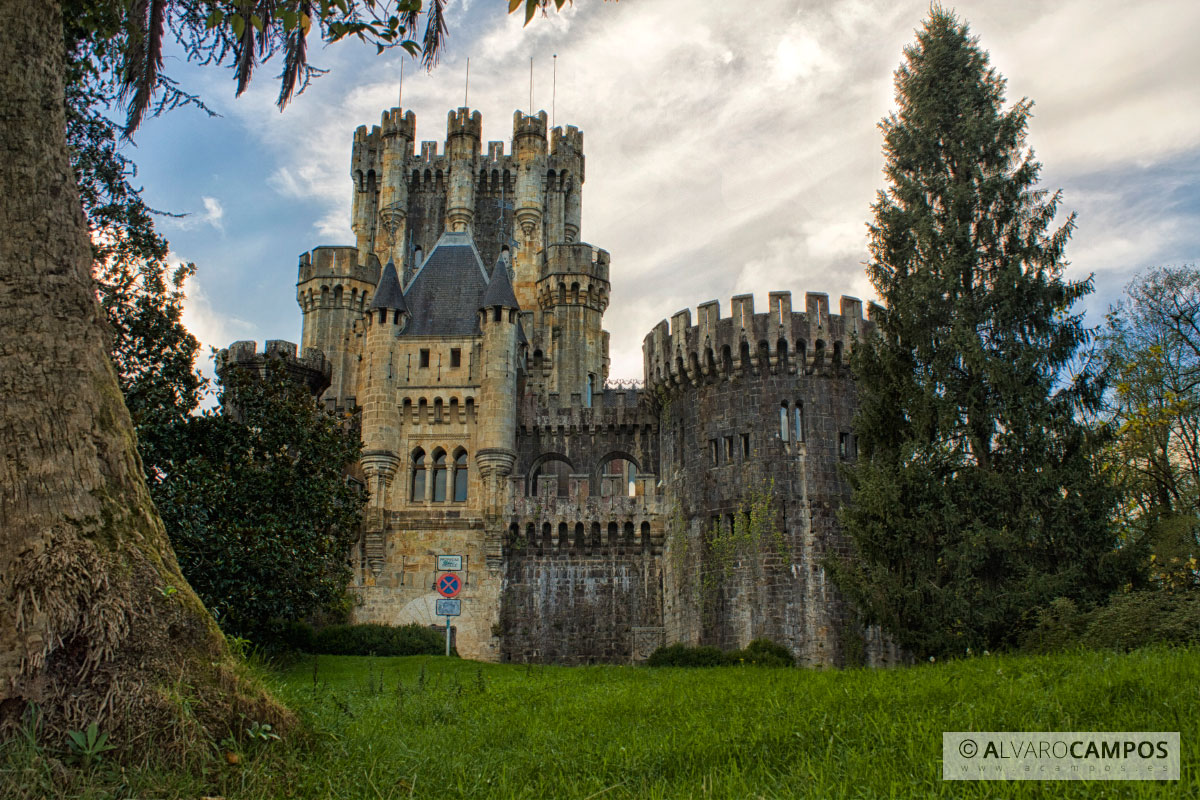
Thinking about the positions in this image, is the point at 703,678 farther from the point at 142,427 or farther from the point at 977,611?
the point at 142,427

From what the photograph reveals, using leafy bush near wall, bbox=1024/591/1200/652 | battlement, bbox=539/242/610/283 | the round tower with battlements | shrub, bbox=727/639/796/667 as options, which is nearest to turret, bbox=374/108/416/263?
battlement, bbox=539/242/610/283

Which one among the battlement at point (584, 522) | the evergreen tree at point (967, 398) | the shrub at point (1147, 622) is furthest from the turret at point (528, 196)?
the shrub at point (1147, 622)

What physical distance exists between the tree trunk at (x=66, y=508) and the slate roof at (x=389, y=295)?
28.1m

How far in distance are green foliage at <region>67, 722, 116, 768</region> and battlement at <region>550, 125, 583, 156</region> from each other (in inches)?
1876

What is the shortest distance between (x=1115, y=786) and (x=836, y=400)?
25.9 m

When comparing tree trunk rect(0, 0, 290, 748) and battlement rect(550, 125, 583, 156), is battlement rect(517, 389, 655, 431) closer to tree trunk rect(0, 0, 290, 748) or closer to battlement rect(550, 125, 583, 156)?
battlement rect(550, 125, 583, 156)

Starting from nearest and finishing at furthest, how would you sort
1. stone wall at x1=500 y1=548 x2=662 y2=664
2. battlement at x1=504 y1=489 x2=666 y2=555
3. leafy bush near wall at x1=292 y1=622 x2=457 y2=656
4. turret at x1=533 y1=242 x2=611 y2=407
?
leafy bush near wall at x1=292 y1=622 x2=457 y2=656 < stone wall at x1=500 y1=548 x2=662 y2=664 < battlement at x1=504 y1=489 x2=666 y2=555 < turret at x1=533 y1=242 x2=611 y2=407

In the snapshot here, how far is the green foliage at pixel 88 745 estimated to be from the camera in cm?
719

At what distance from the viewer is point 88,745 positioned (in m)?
7.21

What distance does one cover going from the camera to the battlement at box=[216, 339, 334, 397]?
36.9 m

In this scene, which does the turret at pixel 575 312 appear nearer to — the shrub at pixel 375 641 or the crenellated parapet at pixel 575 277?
the crenellated parapet at pixel 575 277

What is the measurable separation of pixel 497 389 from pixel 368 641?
987 cm

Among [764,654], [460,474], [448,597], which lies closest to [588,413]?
[460,474]

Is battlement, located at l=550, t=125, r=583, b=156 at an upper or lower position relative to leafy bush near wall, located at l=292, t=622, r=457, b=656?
upper
